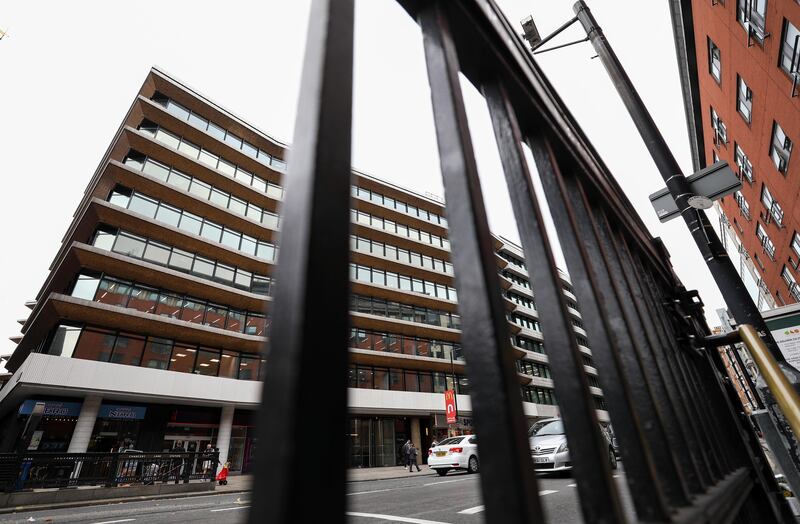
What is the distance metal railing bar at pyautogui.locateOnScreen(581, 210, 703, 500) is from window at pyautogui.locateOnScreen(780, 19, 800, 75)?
14.9 meters

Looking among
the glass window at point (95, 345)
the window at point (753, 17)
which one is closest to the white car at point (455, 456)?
the glass window at point (95, 345)

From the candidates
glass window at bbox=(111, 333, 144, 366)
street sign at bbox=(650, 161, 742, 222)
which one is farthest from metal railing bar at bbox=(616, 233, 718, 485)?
glass window at bbox=(111, 333, 144, 366)

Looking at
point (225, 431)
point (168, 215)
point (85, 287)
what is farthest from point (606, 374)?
point (168, 215)

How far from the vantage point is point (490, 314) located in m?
0.54

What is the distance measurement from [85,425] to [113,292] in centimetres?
558

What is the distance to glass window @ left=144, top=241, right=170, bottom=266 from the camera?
1801cm

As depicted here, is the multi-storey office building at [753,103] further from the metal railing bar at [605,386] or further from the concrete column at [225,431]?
the concrete column at [225,431]

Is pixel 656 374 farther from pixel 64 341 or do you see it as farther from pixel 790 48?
pixel 64 341

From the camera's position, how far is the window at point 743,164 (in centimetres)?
1761

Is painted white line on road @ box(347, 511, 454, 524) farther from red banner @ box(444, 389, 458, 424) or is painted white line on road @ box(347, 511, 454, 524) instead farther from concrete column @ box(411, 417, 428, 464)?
concrete column @ box(411, 417, 428, 464)

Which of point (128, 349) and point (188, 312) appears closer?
point (128, 349)

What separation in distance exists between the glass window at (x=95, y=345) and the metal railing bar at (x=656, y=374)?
65.6ft

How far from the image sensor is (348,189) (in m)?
0.43

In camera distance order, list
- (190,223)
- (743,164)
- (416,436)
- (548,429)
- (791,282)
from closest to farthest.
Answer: (548,429), (743,164), (190,223), (791,282), (416,436)
